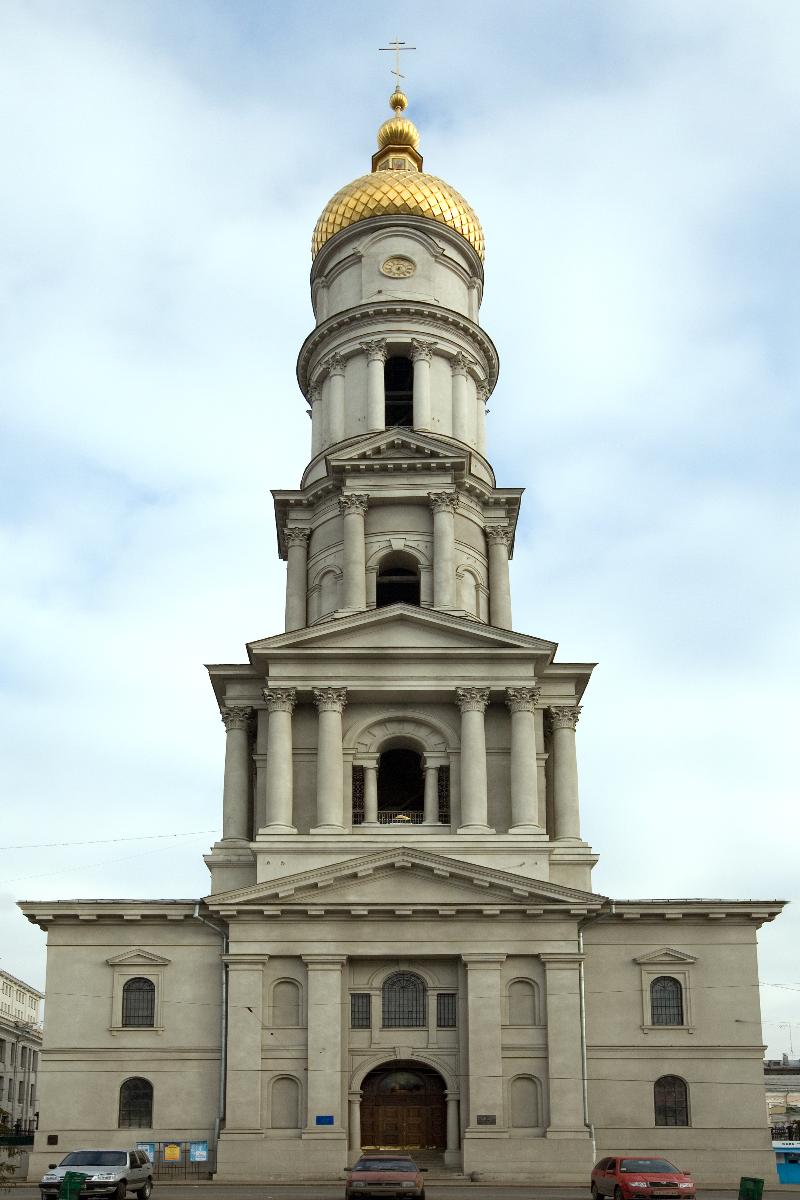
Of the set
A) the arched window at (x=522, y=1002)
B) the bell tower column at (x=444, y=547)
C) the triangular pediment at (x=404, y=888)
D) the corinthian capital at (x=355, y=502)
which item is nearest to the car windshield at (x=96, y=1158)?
the triangular pediment at (x=404, y=888)

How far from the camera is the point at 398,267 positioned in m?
57.0

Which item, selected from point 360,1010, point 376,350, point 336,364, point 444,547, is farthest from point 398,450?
point 360,1010

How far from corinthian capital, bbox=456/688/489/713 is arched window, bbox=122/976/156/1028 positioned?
13.0 meters

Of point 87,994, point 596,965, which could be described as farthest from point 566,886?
point 87,994

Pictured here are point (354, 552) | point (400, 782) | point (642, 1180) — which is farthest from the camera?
point (354, 552)

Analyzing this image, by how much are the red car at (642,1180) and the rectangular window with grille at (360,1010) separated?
34.6 ft

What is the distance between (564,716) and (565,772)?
204 cm

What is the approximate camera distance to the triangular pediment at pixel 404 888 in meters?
43.5

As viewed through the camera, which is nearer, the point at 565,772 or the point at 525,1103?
the point at 525,1103

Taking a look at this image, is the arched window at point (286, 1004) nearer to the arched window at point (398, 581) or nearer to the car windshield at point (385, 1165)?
the car windshield at point (385, 1165)

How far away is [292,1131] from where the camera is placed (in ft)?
137

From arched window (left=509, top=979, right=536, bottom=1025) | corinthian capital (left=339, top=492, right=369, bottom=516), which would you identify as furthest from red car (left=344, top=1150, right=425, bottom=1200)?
corinthian capital (left=339, top=492, right=369, bottom=516)

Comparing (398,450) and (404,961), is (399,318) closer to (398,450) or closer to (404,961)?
(398,450)

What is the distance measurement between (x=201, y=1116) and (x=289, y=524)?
2134 centimetres
